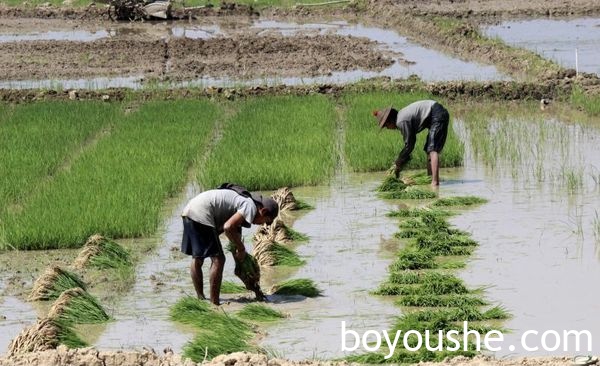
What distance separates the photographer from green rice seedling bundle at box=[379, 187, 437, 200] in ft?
33.3

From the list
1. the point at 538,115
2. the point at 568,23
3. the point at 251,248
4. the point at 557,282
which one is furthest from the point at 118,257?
the point at 568,23

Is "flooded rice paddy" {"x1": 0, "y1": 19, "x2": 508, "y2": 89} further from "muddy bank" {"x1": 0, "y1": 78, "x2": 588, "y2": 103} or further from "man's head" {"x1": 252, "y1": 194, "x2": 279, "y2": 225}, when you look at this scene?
"man's head" {"x1": 252, "y1": 194, "x2": 279, "y2": 225}

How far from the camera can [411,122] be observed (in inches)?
408

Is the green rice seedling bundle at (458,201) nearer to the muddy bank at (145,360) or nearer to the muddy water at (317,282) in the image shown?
the muddy water at (317,282)

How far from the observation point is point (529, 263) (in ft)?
25.8

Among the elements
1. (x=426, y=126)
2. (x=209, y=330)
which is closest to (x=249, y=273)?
(x=209, y=330)

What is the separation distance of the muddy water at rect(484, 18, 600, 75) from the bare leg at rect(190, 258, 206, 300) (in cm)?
1060

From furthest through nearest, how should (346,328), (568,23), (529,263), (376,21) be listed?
(376,21), (568,23), (529,263), (346,328)

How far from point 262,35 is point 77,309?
53.6ft

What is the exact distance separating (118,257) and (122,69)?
36.9 ft

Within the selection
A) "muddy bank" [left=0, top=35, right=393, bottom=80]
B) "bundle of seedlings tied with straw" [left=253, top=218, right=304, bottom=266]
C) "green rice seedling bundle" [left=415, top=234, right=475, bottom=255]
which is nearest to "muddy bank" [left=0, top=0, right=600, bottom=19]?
"muddy bank" [left=0, top=35, right=393, bottom=80]

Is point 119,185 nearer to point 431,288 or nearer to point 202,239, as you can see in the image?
point 202,239

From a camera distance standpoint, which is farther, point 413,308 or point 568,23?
point 568,23

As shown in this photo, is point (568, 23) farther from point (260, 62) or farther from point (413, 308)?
point (413, 308)
